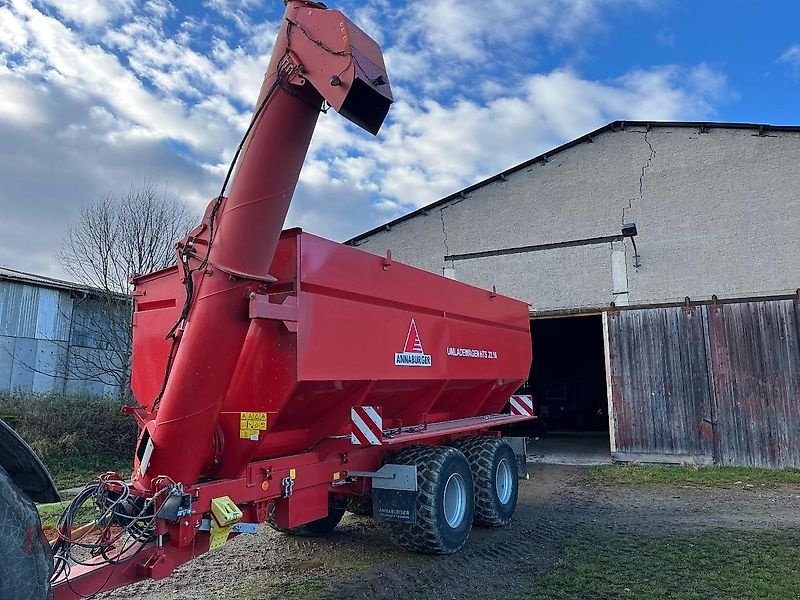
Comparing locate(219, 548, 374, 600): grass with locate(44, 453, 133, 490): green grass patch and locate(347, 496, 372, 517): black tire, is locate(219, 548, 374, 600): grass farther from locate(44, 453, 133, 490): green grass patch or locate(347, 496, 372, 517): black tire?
locate(44, 453, 133, 490): green grass patch

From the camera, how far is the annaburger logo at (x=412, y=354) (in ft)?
18.2

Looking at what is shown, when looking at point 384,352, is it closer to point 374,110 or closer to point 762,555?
point 374,110

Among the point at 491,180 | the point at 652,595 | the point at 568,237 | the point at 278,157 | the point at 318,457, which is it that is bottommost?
the point at 652,595

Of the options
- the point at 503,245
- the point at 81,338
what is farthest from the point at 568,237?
the point at 81,338

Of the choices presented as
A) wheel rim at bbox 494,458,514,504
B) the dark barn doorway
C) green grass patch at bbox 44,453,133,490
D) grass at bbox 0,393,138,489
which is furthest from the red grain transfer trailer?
the dark barn doorway

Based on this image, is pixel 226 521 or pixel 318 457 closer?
pixel 226 521

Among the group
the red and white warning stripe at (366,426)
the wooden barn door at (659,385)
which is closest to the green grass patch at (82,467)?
the red and white warning stripe at (366,426)

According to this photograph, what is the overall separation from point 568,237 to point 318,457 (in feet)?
32.1

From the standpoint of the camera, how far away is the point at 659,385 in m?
12.0

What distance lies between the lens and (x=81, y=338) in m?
16.5

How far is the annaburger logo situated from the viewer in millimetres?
5543

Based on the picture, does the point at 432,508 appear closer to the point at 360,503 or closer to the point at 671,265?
the point at 360,503

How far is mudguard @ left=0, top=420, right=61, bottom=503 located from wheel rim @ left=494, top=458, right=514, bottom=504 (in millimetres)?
5318

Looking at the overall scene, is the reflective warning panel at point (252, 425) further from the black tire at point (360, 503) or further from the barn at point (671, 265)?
the barn at point (671, 265)
